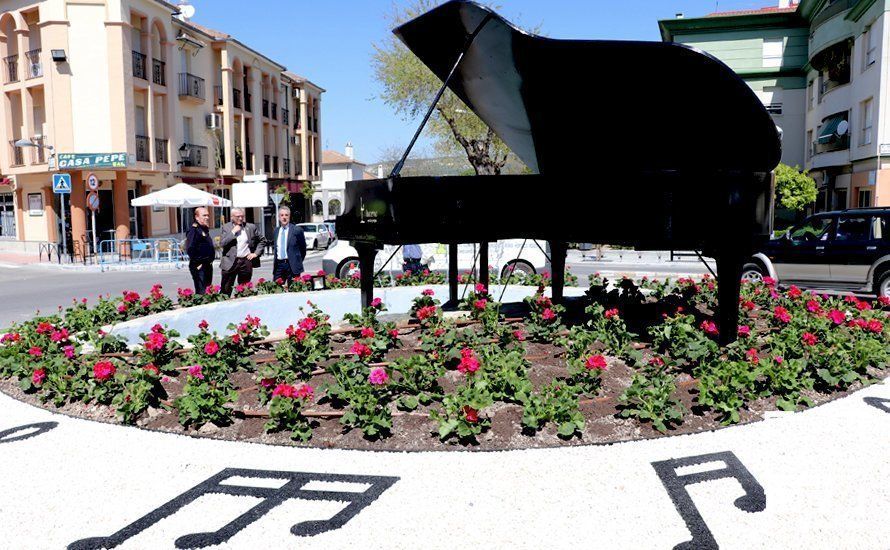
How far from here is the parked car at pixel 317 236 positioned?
33.6 m

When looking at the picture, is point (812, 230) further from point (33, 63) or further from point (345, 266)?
point (33, 63)

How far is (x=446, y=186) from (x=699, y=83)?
2.42 metres

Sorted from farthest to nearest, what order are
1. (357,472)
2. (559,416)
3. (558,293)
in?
(558,293)
(559,416)
(357,472)

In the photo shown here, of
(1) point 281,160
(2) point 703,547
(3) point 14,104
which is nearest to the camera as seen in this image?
(2) point 703,547

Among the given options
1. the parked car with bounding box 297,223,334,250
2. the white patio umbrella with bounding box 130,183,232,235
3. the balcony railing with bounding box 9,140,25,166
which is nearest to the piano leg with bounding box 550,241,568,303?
the white patio umbrella with bounding box 130,183,232,235

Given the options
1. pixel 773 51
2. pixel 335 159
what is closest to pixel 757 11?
pixel 773 51

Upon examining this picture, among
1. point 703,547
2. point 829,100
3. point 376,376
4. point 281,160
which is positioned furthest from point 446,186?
point 281,160

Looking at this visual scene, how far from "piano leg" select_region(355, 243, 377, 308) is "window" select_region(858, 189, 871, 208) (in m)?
26.6

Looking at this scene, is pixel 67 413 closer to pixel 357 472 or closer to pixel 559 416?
pixel 357 472

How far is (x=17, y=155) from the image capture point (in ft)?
103

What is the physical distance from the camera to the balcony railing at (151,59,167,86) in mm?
31609

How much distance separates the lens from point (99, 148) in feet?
95.3

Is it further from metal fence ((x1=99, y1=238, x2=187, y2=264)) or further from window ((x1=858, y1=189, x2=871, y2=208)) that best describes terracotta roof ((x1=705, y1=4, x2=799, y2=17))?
metal fence ((x1=99, y1=238, x2=187, y2=264))

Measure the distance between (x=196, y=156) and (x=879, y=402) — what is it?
33722mm
